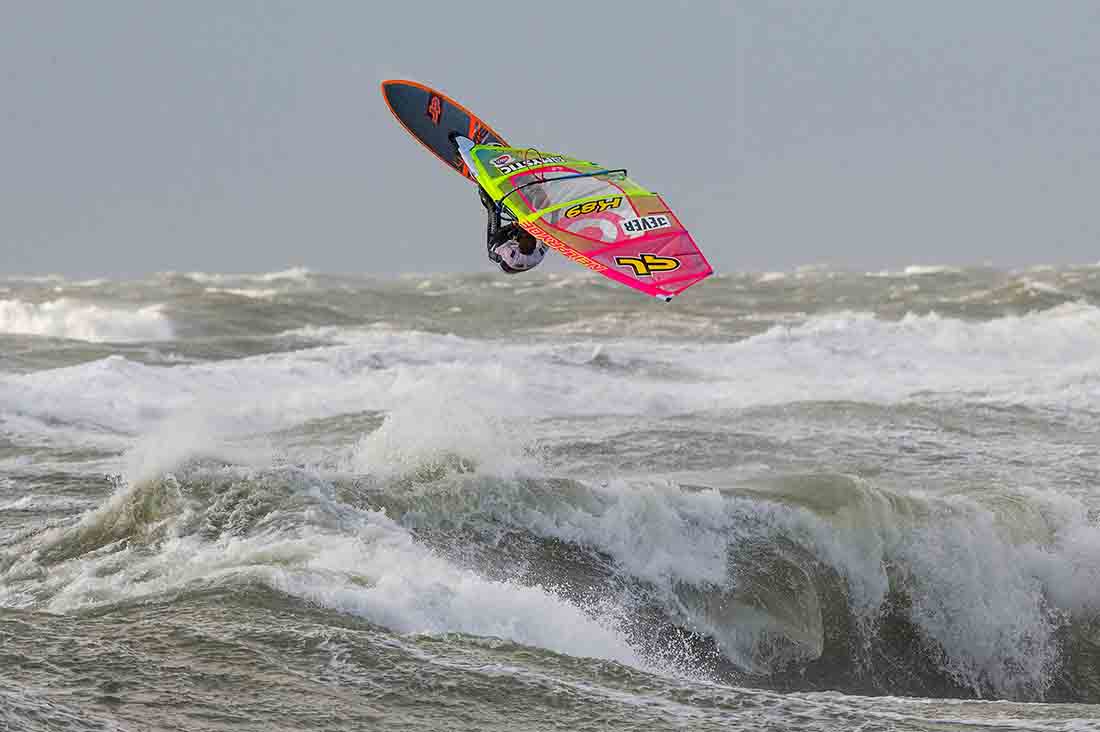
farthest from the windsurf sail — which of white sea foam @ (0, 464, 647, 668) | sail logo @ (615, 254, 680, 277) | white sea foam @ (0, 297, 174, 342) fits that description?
white sea foam @ (0, 297, 174, 342)

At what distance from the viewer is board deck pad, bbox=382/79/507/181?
13.8m

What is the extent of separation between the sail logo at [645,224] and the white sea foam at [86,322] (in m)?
15.9

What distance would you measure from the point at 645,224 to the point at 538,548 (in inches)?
110

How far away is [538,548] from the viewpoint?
29.5ft

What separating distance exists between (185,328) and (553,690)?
20.8 m

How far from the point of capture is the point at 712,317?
31609 mm

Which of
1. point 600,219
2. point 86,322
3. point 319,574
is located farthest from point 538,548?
point 86,322

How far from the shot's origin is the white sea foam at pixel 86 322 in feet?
82.9

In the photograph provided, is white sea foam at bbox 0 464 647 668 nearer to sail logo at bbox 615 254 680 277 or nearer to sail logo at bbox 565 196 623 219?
sail logo at bbox 615 254 680 277

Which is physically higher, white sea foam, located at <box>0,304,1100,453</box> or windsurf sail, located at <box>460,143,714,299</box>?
windsurf sail, located at <box>460,143,714,299</box>

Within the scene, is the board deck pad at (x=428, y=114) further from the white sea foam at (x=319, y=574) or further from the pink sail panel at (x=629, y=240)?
the white sea foam at (x=319, y=574)

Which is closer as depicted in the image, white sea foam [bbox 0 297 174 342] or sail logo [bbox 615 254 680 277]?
sail logo [bbox 615 254 680 277]

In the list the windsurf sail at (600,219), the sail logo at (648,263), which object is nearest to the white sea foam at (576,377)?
the windsurf sail at (600,219)

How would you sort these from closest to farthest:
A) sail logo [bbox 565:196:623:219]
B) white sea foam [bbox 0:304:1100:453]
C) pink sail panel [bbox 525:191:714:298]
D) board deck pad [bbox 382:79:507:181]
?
pink sail panel [bbox 525:191:714:298] → sail logo [bbox 565:196:623:219] → board deck pad [bbox 382:79:507:181] → white sea foam [bbox 0:304:1100:453]
